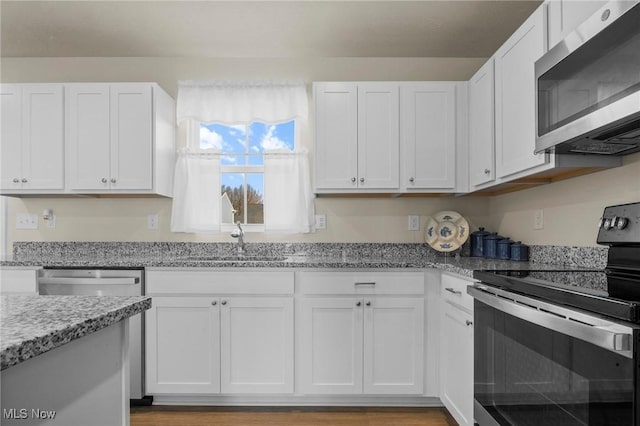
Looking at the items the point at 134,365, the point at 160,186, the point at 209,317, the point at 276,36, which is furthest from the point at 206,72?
the point at 134,365

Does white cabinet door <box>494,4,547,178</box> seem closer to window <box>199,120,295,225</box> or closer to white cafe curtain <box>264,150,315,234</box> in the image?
white cafe curtain <box>264,150,315,234</box>

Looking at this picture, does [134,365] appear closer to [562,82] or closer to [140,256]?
[140,256]

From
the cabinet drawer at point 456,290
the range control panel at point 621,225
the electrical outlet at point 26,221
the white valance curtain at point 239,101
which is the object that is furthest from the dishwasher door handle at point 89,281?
the range control panel at point 621,225

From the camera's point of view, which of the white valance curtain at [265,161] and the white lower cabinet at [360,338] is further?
the white valance curtain at [265,161]

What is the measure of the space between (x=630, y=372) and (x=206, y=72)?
10.1 ft

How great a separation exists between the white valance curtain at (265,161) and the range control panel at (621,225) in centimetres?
188

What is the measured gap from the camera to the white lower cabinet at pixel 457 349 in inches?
77.0

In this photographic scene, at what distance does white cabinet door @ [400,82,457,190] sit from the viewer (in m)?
2.75

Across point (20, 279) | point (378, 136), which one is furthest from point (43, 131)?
point (378, 136)

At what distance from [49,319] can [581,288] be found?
1.36 meters

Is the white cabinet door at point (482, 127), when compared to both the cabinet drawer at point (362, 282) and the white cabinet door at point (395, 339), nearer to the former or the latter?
the cabinet drawer at point (362, 282)

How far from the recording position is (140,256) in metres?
3.05

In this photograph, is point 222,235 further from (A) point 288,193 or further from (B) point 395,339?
(B) point 395,339

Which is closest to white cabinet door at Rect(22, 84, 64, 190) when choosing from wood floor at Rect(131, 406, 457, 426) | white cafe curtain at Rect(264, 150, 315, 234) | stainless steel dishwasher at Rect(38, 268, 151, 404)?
stainless steel dishwasher at Rect(38, 268, 151, 404)
